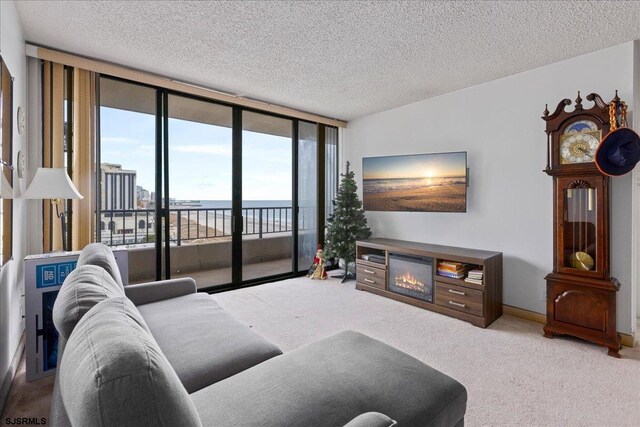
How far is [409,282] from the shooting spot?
3.58 m

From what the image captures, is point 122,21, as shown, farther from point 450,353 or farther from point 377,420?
point 450,353

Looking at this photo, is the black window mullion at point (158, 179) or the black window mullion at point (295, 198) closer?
the black window mullion at point (158, 179)

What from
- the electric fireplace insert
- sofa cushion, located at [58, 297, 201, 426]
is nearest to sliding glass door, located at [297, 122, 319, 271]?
the electric fireplace insert

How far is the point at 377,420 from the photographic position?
0.91 m

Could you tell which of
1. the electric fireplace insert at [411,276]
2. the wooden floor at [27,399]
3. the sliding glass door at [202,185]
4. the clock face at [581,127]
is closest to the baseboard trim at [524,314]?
the electric fireplace insert at [411,276]

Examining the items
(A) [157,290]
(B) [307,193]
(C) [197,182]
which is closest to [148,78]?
(C) [197,182]

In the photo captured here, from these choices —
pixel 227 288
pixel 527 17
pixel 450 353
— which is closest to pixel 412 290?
pixel 450 353

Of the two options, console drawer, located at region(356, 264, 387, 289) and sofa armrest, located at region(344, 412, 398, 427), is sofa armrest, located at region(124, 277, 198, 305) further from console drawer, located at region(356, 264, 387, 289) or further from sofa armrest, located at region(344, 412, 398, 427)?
console drawer, located at region(356, 264, 387, 289)

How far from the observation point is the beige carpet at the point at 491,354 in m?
1.77

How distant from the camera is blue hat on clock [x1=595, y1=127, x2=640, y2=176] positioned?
2328mm

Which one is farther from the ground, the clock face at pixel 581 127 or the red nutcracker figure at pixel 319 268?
the clock face at pixel 581 127

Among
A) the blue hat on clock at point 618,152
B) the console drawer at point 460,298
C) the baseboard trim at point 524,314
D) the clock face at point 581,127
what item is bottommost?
the baseboard trim at point 524,314

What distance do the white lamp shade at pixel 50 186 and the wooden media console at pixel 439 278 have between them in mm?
3115

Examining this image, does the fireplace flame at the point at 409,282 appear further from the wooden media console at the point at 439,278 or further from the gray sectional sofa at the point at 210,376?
the gray sectional sofa at the point at 210,376
